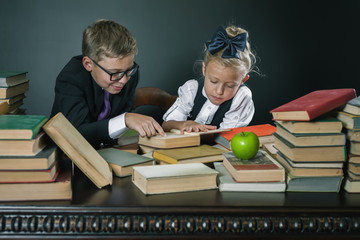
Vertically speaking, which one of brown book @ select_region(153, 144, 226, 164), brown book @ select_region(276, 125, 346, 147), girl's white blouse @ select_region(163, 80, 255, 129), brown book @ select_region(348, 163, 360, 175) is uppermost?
brown book @ select_region(276, 125, 346, 147)

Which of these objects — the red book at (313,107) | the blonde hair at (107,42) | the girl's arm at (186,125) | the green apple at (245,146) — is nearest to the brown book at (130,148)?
the girl's arm at (186,125)

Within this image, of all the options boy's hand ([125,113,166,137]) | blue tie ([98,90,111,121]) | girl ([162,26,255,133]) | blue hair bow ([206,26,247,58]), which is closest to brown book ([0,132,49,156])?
boy's hand ([125,113,166,137])

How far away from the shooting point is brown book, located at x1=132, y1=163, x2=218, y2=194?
3.47 feet

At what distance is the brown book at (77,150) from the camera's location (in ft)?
3.44

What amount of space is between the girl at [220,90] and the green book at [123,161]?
2.24 ft

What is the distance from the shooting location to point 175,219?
3.14ft

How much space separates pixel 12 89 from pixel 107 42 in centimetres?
54

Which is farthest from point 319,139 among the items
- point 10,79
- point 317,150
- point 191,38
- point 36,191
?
point 191,38

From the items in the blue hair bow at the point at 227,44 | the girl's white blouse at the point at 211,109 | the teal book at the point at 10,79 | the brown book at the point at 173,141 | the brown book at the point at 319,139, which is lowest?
the girl's white blouse at the point at 211,109

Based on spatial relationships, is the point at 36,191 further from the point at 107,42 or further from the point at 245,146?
the point at 107,42

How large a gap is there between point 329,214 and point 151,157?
0.62 m

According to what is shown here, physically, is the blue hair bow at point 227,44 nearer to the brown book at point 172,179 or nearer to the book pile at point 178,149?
the book pile at point 178,149

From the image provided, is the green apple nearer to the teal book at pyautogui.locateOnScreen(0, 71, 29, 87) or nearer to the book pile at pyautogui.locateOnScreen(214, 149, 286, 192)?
the book pile at pyautogui.locateOnScreen(214, 149, 286, 192)

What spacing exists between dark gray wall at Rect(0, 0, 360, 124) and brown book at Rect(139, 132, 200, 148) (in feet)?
7.32
